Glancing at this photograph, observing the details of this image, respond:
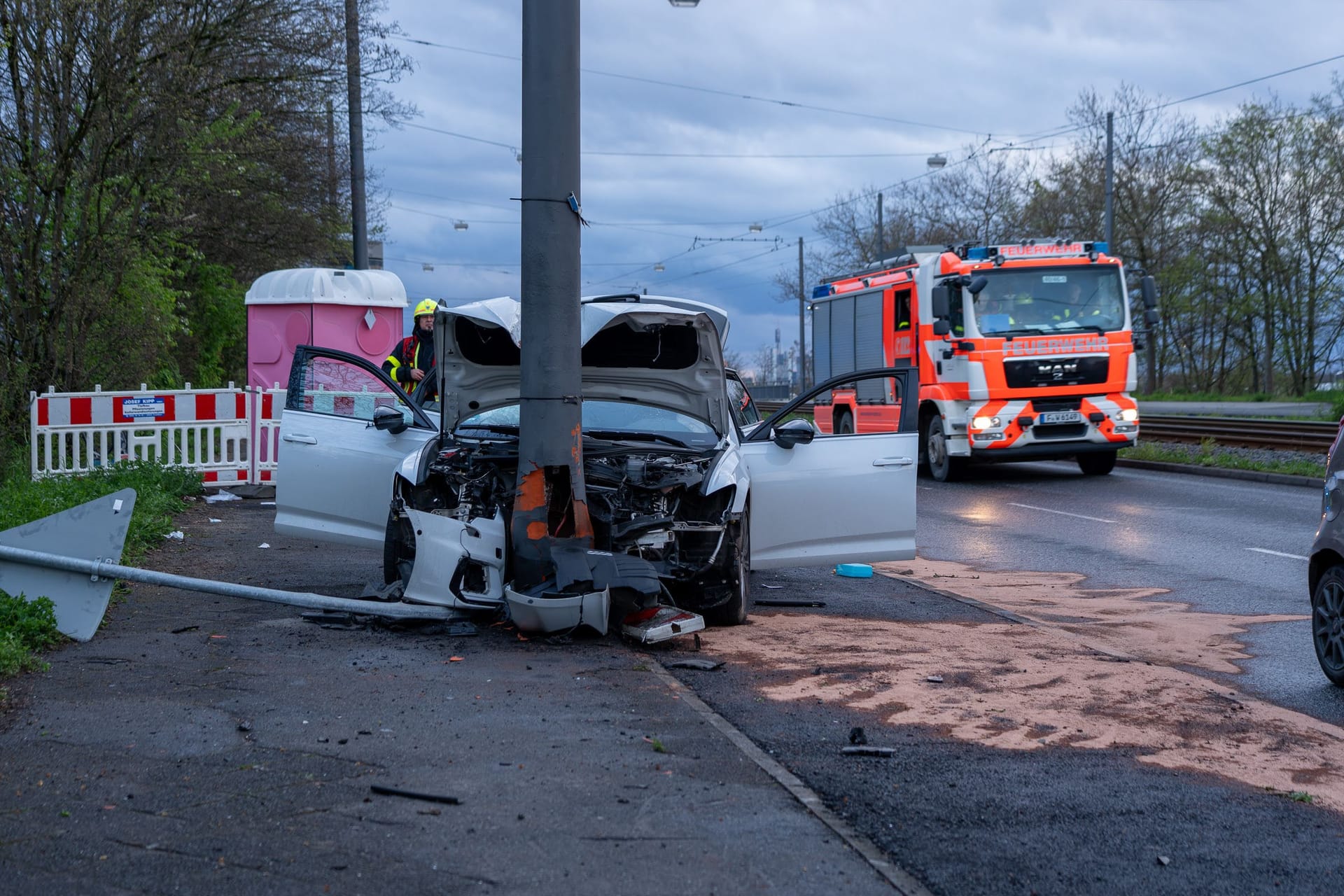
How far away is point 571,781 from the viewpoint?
4336 millimetres

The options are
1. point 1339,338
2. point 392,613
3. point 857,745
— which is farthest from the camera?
point 1339,338

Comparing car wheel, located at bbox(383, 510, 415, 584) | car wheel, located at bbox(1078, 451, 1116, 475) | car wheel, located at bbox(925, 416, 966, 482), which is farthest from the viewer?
car wheel, located at bbox(1078, 451, 1116, 475)

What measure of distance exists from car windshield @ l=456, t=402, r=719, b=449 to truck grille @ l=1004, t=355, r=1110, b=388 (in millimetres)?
10638

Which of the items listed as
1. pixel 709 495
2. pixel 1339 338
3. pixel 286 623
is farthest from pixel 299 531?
pixel 1339 338

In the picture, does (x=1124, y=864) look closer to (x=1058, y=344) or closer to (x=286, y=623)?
(x=286, y=623)

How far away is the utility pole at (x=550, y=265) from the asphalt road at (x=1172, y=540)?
3561 mm

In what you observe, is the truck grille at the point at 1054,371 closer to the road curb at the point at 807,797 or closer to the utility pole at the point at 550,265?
the utility pole at the point at 550,265

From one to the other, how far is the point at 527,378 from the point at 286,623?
6.00ft

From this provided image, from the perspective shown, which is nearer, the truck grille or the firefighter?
the firefighter

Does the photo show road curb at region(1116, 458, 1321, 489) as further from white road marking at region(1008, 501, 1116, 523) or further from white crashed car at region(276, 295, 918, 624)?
white crashed car at region(276, 295, 918, 624)

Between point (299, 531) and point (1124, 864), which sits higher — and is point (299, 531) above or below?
above

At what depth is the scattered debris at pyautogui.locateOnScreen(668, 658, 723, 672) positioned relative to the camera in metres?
6.31

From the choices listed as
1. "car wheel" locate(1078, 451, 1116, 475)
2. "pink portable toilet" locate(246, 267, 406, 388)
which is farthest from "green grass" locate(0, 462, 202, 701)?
"car wheel" locate(1078, 451, 1116, 475)

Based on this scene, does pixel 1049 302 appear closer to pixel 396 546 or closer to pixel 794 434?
pixel 794 434
